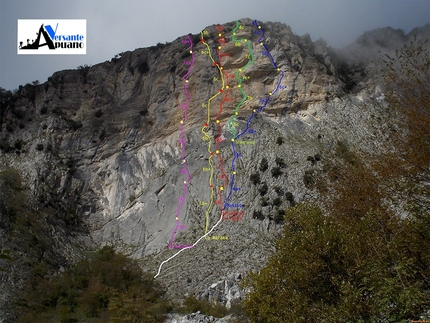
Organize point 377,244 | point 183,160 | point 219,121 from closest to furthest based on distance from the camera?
point 377,244 < point 183,160 < point 219,121

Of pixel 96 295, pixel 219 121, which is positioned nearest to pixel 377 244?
pixel 96 295

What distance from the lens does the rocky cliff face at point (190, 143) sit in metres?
38.2

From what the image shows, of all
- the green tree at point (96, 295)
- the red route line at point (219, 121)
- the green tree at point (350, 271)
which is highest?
the red route line at point (219, 121)

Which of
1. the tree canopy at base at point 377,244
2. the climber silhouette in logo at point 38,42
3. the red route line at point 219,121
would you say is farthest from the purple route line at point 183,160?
the tree canopy at base at point 377,244

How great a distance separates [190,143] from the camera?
47625 millimetres

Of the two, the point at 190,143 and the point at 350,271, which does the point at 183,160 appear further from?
the point at 350,271

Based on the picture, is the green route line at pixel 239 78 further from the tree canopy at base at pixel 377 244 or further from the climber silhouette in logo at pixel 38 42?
the tree canopy at base at pixel 377 244

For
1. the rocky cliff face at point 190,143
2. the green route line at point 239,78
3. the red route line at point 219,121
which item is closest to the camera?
the rocky cliff face at point 190,143

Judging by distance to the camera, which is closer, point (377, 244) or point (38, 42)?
point (377, 244)

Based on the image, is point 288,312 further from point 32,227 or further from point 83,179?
point 83,179

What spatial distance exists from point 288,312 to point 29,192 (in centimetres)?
3637

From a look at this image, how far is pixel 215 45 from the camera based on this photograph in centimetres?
5450

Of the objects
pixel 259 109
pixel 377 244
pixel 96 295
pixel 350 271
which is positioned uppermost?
pixel 259 109

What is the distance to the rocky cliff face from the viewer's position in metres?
38.2
